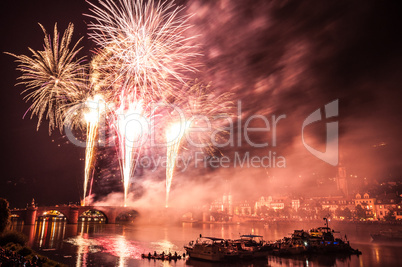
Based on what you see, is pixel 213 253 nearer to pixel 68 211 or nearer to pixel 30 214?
pixel 68 211

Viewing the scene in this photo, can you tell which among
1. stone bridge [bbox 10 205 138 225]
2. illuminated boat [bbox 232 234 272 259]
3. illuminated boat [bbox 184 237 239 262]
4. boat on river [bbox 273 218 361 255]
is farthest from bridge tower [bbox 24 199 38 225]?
boat on river [bbox 273 218 361 255]

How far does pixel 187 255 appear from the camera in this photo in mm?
48906

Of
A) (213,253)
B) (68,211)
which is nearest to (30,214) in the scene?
(68,211)

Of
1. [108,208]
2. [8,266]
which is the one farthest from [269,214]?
[8,266]

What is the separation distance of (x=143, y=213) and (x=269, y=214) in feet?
344

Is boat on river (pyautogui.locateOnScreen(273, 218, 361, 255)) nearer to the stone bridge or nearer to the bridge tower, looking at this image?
the stone bridge

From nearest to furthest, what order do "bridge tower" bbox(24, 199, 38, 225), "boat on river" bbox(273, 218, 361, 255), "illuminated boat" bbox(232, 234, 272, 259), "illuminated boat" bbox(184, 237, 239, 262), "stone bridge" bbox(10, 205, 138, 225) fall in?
"illuminated boat" bbox(184, 237, 239, 262)
"illuminated boat" bbox(232, 234, 272, 259)
"boat on river" bbox(273, 218, 361, 255)
"bridge tower" bbox(24, 199, 38, 225)
"stone bridge" bbox(10, 205, 138, 225)

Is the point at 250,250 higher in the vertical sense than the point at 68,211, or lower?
lower

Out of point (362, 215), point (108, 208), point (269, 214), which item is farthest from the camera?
point (269, 214)

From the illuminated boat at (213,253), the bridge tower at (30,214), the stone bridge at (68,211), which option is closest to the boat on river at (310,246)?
the illuminated boat at (213,253)

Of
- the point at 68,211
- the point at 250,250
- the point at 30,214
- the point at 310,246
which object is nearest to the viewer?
the point at 250,250

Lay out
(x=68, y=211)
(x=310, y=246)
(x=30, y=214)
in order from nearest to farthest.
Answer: (x=310, y=246) → (x=30, y=214) → (x=68, y=211)

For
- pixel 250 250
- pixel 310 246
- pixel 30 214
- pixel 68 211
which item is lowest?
pixel 310 246

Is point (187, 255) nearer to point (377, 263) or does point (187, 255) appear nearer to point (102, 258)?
point (102, 258)
